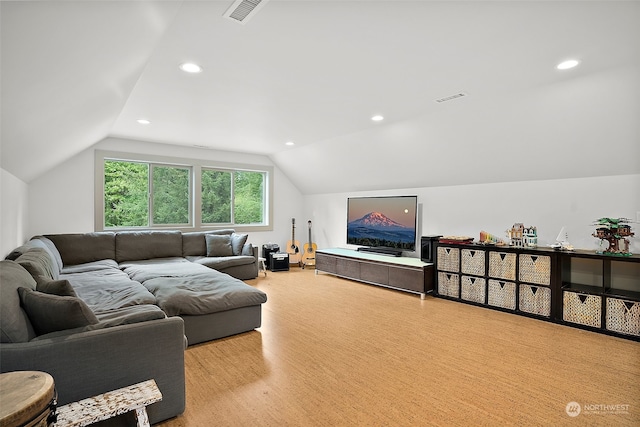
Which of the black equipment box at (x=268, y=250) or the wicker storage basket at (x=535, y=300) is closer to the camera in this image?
the wicker storage basket at (x=535, y=300)

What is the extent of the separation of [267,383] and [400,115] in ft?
11.1

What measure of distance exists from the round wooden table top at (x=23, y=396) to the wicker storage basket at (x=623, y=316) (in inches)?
181

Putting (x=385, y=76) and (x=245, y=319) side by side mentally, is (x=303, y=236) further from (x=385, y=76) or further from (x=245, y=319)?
(x=385, y=76)

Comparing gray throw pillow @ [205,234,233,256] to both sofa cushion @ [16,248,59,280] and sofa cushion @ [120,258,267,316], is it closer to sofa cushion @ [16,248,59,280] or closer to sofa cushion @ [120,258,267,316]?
sofa cushion @ [120,258,267,316]

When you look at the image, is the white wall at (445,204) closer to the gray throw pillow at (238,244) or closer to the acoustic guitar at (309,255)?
the acoustic guitar at (309,255)

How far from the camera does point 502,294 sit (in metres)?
4.26

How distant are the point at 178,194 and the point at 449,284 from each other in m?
5.16

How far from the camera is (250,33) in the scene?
2307 millimetres

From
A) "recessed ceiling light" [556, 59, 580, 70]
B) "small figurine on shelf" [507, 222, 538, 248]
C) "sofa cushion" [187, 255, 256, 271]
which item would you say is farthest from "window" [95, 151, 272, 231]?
"recessed ceiling light" [556, 59, 580, 70]

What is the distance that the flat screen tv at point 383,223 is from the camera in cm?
570

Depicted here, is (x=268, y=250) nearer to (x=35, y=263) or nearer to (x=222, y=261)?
(x=222, y=261)

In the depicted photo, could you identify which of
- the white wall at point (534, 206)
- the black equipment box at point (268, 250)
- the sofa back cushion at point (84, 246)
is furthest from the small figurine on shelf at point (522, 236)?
the sofa back cushion at point (84, 246)

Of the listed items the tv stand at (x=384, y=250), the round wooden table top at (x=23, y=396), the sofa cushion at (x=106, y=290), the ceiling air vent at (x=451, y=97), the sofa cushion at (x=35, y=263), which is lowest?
the sofa cushion at (x=106, y=290)

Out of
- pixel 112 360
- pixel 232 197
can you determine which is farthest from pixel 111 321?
pixel 232 197
